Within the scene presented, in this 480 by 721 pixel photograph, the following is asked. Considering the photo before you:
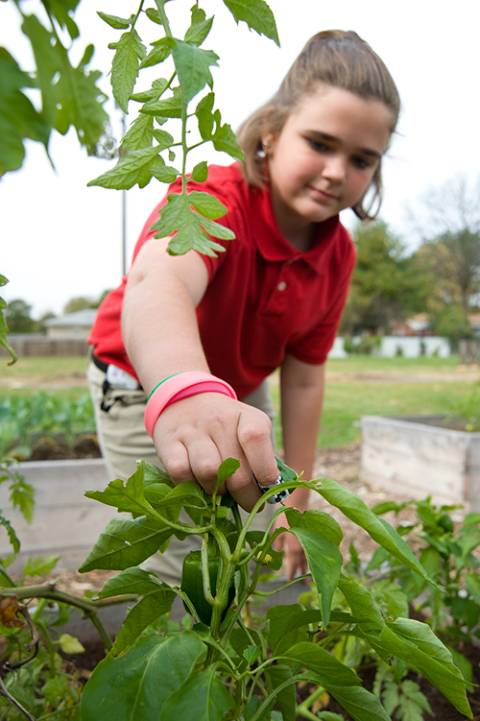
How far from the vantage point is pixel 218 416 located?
2.00 ft

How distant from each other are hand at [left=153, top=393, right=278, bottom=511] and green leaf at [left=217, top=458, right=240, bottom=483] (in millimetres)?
43

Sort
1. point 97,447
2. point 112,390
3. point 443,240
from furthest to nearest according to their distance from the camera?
point 443,240 < point 97,447 < point 112,390

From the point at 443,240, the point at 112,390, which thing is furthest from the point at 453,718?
the point at 443,240

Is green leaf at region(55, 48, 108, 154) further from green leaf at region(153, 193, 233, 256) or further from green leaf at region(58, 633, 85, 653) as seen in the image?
green leaf at region(58, 633, 85, 653)

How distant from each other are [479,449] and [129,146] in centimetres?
302

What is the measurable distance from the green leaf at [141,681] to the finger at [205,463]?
0.13 metres

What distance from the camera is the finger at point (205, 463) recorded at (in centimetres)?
57

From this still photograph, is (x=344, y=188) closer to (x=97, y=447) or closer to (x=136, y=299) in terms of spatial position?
(x=136, y=299)

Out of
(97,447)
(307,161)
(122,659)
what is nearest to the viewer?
(122,659)

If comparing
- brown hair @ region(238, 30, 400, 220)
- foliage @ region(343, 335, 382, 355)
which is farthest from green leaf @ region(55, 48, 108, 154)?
foliage @ region(343, 335, 382, 355)

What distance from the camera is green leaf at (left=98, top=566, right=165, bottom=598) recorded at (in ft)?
1.80

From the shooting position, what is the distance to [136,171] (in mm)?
499

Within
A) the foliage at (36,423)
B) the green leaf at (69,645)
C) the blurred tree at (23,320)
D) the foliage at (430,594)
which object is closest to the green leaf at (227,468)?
the foliage at (430,594)

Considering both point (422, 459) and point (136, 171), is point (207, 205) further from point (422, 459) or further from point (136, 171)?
point (422, 459)
